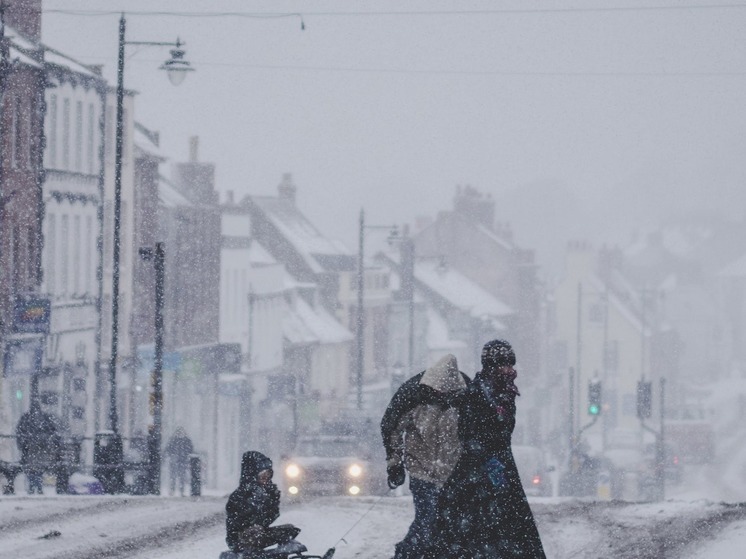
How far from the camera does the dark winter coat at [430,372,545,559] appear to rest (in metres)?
9.12

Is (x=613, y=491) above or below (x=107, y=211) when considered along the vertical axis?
below

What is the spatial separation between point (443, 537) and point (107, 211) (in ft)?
120

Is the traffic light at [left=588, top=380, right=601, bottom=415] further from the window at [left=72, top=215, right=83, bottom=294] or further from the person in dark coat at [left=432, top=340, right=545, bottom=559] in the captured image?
the person in dark coat at [left=432, top=340, right=545, bottom=559]

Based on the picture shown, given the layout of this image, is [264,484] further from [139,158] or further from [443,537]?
[139,158]

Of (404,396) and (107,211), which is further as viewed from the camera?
(107,211)

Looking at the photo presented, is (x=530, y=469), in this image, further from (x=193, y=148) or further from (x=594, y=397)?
(x=193, y=148)

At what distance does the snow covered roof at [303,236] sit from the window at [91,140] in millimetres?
25201

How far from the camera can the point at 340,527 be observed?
15773 millimetres

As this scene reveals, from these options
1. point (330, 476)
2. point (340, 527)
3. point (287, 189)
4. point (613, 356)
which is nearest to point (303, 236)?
point (287, 189)

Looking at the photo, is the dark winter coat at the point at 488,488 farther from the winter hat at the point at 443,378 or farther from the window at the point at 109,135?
the window at the point at 109,135

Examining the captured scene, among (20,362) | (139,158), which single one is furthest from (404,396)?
(139,158)

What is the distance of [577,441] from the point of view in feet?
133

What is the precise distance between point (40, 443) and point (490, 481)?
1702cm

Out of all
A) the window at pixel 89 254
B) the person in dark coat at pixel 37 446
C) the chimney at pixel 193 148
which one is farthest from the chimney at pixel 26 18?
the chimney at pixel 193 148
